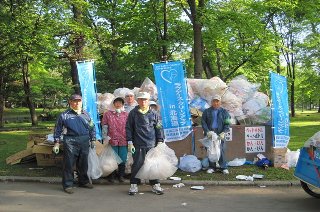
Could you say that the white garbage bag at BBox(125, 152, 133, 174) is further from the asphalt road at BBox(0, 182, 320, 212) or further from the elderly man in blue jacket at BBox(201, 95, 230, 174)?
the elderly man in blue jacket at BBox(201, 95, 230, 174)

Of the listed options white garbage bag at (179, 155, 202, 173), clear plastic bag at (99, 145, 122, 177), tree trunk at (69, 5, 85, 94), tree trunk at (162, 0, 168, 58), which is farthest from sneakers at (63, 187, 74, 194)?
tree trunk at (162, 0, 168, 58)

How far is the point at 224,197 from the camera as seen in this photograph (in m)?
6.88

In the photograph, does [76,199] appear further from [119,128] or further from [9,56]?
[9,56]

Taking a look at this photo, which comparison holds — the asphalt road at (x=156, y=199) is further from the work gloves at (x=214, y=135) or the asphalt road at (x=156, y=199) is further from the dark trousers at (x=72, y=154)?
the work gloves at (x=214, y=135)

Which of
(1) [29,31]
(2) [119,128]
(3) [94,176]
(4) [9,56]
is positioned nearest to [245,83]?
(2) [119,128]

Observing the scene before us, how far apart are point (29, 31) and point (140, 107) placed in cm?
1125

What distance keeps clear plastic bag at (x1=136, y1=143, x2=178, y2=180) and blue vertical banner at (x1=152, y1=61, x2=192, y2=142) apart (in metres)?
2.15

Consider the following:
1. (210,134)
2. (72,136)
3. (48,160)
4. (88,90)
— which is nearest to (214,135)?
(210,134)

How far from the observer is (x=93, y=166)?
7586 millimetres

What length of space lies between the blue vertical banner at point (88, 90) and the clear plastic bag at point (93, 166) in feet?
4.38

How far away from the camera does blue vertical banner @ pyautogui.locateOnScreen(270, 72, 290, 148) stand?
29.8 feet

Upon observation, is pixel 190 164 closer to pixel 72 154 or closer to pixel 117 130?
pixel 117 130

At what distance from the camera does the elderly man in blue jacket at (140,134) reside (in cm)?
696

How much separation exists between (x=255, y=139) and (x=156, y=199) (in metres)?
3.98
